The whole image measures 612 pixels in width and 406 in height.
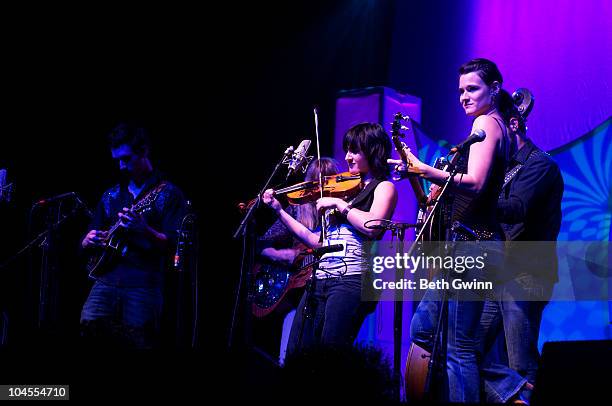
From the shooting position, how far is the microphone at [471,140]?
3.11 m

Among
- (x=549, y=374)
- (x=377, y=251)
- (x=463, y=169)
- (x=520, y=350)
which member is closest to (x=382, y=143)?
(x=377, y=251)

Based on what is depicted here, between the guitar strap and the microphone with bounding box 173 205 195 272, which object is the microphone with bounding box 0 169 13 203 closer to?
the microphone with bounding box 173 205 195 272

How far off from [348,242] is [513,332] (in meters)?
1.03

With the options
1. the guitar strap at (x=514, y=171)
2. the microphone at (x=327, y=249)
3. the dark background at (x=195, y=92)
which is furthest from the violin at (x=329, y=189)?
the dark background at (x=195, y=92)

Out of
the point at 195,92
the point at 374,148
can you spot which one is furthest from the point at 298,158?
the point at 195,92

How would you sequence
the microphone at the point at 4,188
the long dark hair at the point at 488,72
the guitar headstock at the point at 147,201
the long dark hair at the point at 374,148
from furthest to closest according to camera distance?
the microphone at the point at 4,188
the guitar headstock at the point at 147,201
the long dark hair at the point at 374,148
the long dark hair at the point at 488,72

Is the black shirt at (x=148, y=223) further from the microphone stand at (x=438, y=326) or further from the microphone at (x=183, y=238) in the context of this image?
the microphone stand at (x=438, y=326)

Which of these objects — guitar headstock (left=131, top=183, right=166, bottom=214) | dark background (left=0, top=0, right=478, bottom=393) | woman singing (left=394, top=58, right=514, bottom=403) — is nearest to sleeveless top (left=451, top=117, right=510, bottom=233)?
woman singing (left=394, top=58, right=514, bottom=403)

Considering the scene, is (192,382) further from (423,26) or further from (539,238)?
(423,26)

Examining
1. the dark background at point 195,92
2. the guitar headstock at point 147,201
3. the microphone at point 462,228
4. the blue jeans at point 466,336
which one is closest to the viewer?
the microphone at point 462,228

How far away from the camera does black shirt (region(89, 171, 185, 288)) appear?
4605mm

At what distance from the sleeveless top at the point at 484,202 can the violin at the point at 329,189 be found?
977 millimetres

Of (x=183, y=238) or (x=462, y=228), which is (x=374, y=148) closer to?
(x=462, y=228)

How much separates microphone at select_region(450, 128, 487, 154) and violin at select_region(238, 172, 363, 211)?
44.8 inches
